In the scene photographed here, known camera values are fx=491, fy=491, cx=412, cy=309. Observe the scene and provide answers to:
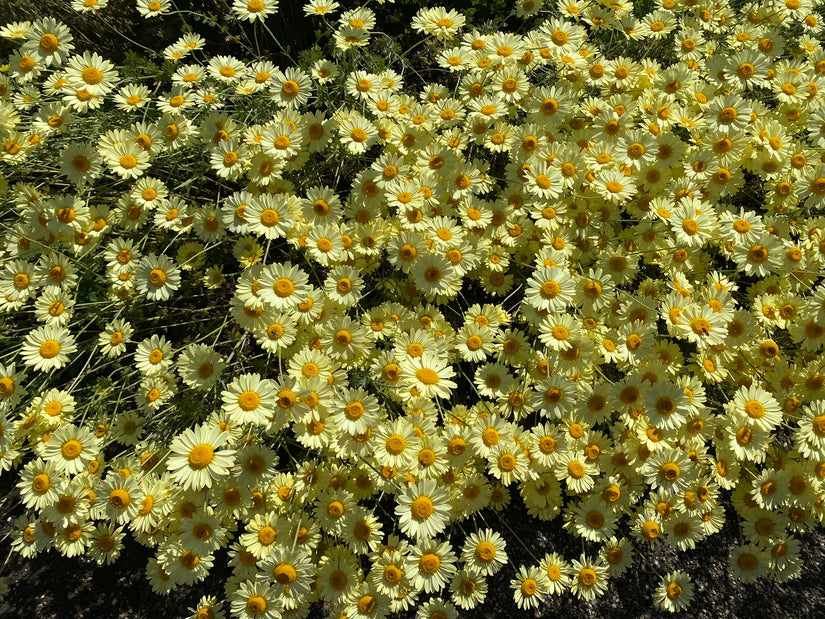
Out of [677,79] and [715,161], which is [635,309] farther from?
[677,79]

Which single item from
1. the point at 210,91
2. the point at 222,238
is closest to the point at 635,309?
the point at 222,238

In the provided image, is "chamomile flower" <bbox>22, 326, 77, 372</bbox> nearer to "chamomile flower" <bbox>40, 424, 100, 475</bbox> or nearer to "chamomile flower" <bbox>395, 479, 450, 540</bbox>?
"chamomile flower" <bbox>40, 424, 100, 475</bbox>

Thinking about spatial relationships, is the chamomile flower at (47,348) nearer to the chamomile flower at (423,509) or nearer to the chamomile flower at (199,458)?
the chamomile flower at (199,458)

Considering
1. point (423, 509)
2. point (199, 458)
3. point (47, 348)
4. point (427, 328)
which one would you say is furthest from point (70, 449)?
point (427, 328)

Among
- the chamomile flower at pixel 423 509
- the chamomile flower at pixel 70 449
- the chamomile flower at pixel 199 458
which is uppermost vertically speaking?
the chamomile flower at pixel 199 458

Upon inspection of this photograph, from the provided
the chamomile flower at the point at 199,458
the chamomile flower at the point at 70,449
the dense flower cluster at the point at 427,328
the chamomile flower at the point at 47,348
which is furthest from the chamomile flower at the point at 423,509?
the chamomile flower at the point at 47,348

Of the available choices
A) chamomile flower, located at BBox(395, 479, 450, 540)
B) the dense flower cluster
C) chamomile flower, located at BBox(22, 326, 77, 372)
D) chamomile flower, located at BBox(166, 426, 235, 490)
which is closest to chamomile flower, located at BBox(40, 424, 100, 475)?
the dense flower cluster

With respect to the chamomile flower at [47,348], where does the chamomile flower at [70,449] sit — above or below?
below

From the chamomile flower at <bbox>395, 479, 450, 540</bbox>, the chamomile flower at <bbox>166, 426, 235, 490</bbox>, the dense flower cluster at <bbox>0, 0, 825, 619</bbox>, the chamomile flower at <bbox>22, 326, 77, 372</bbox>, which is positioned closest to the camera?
the chamomile flower at <bbox>166, 426, 235, 490</bbox>
